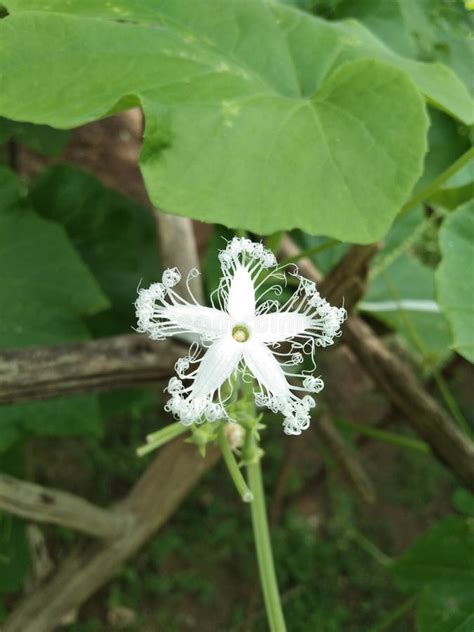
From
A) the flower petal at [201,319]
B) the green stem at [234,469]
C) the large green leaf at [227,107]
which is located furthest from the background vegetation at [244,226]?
the green stem at [234,469]

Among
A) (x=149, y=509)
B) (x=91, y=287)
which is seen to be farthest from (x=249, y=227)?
(x=149, y=509)

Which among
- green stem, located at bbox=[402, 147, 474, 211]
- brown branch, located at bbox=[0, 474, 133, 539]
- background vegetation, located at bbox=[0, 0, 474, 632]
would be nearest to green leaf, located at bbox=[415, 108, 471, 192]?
background vegetation, located at bbox=[0, 0, 474, 632]

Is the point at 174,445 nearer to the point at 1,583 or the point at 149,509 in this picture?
the point at 149,509

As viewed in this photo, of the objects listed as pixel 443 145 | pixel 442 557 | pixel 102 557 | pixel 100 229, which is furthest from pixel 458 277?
pixel 102 557

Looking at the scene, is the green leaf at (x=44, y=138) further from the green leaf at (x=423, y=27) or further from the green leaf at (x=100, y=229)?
the green leaf at (x=423, y=27)

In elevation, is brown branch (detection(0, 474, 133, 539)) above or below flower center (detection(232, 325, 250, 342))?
below

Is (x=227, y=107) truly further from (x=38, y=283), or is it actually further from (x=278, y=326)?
(x=38, y=283)

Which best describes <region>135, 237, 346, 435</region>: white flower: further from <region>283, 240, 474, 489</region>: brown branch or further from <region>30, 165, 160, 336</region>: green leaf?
<region>30, 165, 160, 336</region>: green leaf
